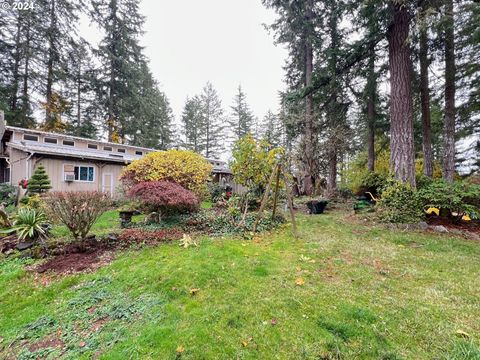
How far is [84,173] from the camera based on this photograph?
12.6 meters

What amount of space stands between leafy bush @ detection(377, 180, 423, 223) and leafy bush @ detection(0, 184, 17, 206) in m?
15.1

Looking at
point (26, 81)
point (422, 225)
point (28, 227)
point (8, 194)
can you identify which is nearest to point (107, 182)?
point (8, 194)

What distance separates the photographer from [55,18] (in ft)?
53.7

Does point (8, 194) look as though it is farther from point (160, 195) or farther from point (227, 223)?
point (227, 223)

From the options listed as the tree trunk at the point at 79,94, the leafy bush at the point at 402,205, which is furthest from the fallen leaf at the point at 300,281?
the tree trunk at the point at 79,94

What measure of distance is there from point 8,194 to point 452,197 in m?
17.4

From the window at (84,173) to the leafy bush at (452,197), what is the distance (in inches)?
585

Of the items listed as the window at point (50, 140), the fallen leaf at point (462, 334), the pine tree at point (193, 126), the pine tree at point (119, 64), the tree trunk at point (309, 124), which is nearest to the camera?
the fallen leaf at point (462, 334)

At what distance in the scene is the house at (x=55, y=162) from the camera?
11.3 metres

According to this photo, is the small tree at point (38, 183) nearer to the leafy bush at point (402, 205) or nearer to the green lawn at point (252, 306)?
the green lawn at point (252, 306)

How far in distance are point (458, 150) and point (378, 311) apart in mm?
14519

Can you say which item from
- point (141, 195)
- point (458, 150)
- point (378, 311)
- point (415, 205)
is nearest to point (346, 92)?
point (458, 150)

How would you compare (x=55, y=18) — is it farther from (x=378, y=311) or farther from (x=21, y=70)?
(x=378, y=311)

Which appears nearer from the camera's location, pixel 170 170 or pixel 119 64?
pixel 170 170
